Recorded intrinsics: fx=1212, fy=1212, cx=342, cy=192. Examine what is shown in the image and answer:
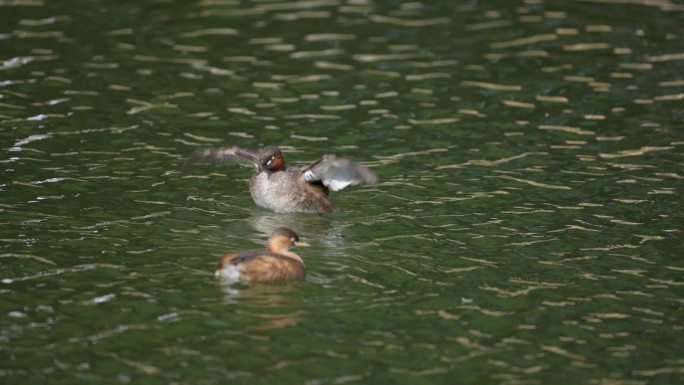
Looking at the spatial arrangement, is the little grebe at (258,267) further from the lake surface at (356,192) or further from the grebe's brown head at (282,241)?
the grebe's brown head at (282,241)

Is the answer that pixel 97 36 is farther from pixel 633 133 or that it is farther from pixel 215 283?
pixel 215 283

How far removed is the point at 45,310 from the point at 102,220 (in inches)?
125

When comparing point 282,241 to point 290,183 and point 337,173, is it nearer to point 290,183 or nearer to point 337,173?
point 337,173

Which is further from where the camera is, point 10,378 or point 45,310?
point 45,310

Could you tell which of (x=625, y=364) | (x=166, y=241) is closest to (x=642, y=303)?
(x=625, y=364)

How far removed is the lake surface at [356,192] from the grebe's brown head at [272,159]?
62 centimetres

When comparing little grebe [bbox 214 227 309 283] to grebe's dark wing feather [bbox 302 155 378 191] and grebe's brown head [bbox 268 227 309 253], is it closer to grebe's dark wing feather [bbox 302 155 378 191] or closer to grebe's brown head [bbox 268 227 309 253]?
grebe's brown head [bbox 268 227 309 253]

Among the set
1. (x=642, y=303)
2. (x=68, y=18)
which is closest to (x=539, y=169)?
(x=642, y=303)

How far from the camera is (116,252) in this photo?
13.7 metres

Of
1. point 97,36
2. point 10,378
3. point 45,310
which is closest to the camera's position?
point 10,378

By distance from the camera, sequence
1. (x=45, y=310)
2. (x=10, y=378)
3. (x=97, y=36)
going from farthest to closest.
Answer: (x=97, y=36)
(x=45, y=310)
(x=10, y=378)

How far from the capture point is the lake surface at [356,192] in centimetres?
1123

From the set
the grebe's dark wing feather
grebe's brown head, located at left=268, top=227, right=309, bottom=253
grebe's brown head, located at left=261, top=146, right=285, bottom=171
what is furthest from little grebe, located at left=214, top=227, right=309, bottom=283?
grebe's brown head, located at left=261, top=146, right=285, bottom=171

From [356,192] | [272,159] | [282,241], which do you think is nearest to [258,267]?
[282,241]
